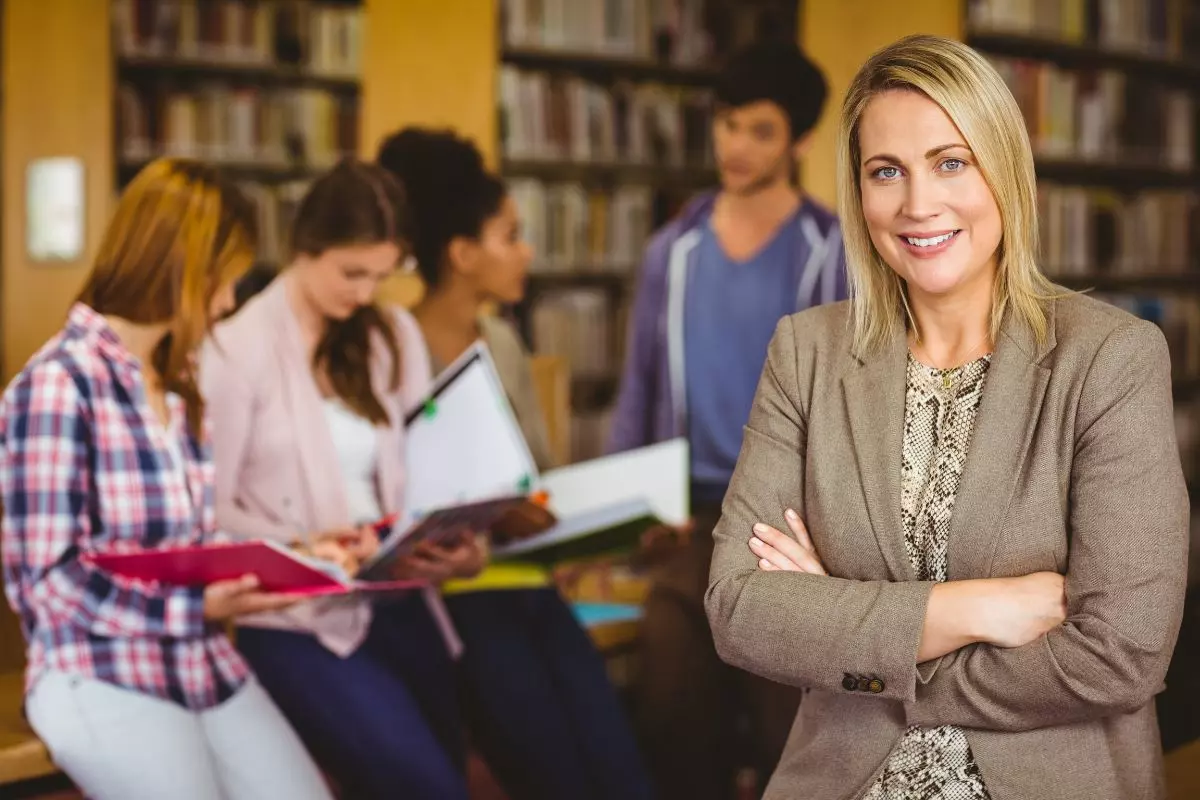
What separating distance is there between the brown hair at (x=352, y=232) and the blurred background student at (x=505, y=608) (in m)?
0.23

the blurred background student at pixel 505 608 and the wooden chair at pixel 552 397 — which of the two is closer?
the blurred background student at pixel 505 608

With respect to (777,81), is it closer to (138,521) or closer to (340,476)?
(340,476)

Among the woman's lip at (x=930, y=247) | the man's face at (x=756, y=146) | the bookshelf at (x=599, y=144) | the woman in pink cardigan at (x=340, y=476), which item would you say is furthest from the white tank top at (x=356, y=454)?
the bookshelf at (x=599, y=144)

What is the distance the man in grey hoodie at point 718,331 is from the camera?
2.64m

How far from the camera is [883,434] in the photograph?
1.39 metres

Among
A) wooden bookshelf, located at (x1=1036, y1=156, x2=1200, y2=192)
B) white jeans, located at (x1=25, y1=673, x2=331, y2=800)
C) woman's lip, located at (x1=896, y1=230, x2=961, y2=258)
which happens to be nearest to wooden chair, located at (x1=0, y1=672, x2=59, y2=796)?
white jeans, located at (x1=25, y1=673, x2=331, y2=800)

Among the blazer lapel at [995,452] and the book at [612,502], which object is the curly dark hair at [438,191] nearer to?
the book at [612,502]

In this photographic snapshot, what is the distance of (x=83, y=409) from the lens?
1804mm

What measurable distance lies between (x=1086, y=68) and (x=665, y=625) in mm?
3374

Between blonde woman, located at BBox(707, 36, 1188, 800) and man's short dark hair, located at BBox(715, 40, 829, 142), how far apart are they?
4.38 ft

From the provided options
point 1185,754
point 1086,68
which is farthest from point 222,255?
point 1086,68

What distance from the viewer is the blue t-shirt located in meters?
2.66

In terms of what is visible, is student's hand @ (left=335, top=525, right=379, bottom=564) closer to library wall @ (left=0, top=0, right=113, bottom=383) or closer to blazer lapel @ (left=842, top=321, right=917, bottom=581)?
blazer lapel @ (left=842, top=321, right=917, bottom=581)

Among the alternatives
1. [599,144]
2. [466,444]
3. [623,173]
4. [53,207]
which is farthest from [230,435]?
[623,173]
